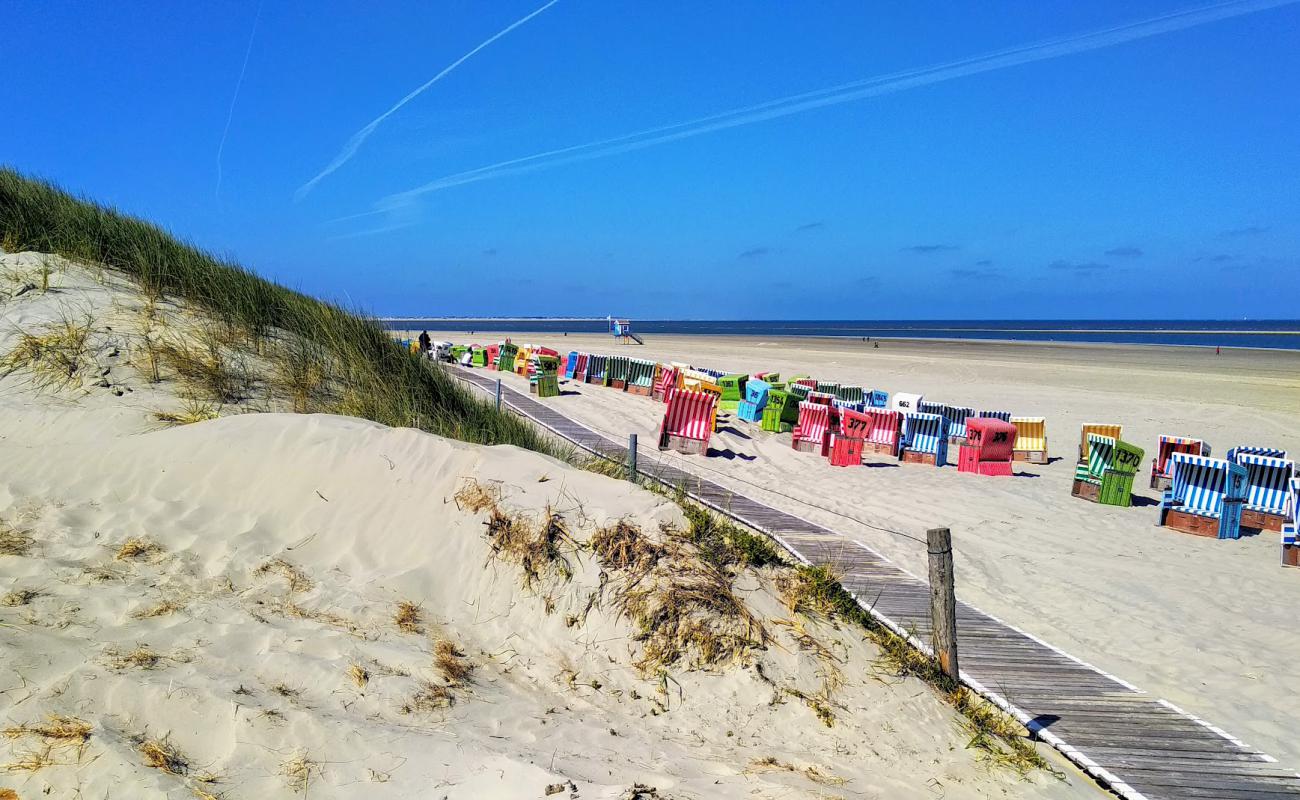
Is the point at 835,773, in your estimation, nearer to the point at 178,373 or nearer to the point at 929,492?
the point at 178,373

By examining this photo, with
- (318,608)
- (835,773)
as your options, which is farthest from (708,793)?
(318,608)

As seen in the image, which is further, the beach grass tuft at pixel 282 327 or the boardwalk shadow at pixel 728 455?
the boardwalk shadow at pixel 728 455

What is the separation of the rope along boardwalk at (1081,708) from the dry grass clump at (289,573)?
447 cm

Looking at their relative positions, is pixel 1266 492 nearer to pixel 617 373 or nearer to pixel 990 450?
pixel 990 450

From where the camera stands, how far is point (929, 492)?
1223cm

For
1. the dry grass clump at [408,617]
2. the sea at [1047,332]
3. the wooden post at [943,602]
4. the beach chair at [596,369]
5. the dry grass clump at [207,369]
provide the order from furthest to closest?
the sea at [1047,332] → the beach chair at [596,369] → the dry grass clump at [207,369] → the wooden post at [943,602] → the dry grass clump at [408,617]

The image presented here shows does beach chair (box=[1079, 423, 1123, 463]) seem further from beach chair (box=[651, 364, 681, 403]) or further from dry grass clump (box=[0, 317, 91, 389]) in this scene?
dry grass clump (box=[0, 317, 91, 389])

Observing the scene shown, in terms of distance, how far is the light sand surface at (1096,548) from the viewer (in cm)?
646

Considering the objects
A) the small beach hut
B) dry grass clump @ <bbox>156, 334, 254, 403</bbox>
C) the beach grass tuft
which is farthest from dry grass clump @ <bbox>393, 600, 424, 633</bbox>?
the small beach hut

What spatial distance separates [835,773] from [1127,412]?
2151cm

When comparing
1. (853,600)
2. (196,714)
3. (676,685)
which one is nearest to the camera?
(196,714)

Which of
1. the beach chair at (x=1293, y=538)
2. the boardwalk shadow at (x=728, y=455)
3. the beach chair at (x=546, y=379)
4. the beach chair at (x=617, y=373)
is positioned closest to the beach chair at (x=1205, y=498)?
the beach chair at (x=1293, y=538)

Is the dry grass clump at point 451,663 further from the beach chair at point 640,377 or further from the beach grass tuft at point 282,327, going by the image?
the beach chair at point 640,377

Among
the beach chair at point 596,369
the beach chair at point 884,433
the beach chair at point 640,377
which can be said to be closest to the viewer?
the beach chair at point 884,433
